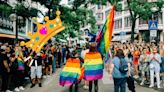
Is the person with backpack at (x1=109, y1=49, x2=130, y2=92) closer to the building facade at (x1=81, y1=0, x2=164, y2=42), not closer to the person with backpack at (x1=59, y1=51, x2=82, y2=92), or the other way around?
the person with backpack at (x1=59, y1=51, x2=82, y2=92)

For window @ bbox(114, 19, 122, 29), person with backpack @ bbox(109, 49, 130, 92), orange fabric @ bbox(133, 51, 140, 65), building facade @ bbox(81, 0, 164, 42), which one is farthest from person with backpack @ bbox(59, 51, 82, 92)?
window @ bbox(114, 19, 122, 29)

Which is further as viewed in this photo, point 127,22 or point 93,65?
point 127,22

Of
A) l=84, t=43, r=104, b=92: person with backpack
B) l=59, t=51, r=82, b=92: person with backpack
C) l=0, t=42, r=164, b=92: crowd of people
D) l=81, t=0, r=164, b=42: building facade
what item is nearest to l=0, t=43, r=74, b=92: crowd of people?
l=0, t=42, r=164, b=92: crowd of people

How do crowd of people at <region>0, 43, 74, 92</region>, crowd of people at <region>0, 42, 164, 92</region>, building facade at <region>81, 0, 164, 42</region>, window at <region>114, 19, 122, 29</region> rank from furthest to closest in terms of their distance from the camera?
1. window at <region>114, 19, 122, 29</region>
2. building facade at <region>81, 0, 164, 42</region>
3. crowd of people at <region>0, 43, 74, 92</region>
4. crowd of people at <region>0, 42, 164, 92</region>

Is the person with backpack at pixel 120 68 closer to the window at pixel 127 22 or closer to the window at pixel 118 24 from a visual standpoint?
the window at pixel 127 22

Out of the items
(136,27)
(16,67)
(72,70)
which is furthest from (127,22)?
(72,70)

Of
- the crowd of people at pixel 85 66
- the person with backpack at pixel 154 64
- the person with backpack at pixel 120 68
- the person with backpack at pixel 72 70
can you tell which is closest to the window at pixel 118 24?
the crowd of people at pixel 85 66

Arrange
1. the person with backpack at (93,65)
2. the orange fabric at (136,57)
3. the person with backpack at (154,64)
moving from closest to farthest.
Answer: the person with backpack at (93,65)
the person with backpack at (154,64)
the orange fabric at (136,57)

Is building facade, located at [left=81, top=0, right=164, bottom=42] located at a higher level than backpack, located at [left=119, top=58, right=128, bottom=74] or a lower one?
higher

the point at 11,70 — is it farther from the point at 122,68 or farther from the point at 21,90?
the point at 122,68

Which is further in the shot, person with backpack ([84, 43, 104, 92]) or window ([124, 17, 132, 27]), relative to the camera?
window ([124, 17, 132, 27])

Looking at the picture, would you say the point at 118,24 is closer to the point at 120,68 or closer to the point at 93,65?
the point at 93,65

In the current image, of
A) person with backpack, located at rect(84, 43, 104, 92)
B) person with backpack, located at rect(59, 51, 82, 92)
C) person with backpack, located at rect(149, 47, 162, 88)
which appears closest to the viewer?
person with backpack, located at rect(84, 43, 104, 92)

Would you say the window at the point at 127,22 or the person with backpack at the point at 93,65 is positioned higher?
the window at the point at 127,22
